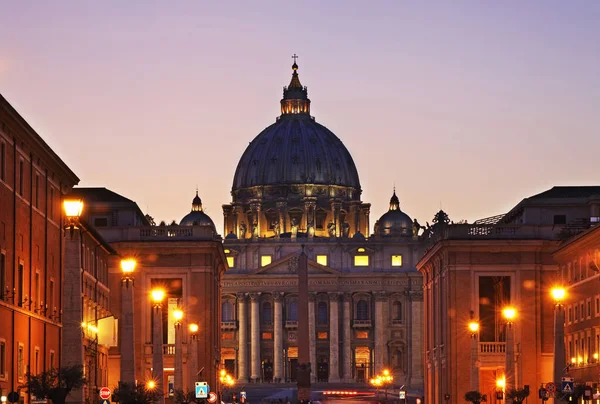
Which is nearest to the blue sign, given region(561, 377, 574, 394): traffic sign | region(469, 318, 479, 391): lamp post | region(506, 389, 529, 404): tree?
region(561, 377, 574, 394): traffic sign

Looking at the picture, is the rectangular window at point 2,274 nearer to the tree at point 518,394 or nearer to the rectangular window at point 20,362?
the rectangular window at point 20,362

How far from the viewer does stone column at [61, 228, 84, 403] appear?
4500 centimetres

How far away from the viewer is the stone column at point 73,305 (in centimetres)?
4500

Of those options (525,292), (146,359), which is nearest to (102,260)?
(146,359)

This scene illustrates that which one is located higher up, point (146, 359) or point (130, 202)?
point (130, 202)

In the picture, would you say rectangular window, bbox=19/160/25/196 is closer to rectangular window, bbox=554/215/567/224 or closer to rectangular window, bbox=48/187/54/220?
rectangular window, bbox=48/187/54/220

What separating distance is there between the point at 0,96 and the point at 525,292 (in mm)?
70406

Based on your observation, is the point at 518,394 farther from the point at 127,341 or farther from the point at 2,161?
the point at 127,341

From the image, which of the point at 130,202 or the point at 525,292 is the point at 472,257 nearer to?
the point at 525,292

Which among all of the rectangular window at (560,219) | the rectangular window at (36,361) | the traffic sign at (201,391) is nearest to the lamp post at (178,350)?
the traffic sign at (201,391)

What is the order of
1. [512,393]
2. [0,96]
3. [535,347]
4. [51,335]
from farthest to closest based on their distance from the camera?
[535,347]
[512,393]
[51,335]
[0,96]

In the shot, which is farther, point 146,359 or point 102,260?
point 146,359

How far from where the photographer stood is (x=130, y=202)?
441 ft

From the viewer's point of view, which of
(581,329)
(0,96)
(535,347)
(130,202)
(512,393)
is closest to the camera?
(0,96)
